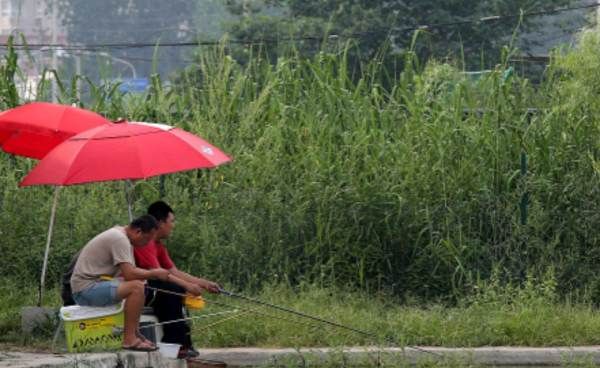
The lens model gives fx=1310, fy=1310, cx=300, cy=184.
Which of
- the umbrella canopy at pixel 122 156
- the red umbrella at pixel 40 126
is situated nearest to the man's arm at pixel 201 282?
the umbrella canopy at pixel 122 156

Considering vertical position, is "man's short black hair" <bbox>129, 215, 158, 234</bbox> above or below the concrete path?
above

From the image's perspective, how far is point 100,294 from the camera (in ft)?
30.3

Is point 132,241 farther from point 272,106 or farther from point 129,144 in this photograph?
point 272,106

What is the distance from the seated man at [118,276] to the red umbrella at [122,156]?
43 centimetres

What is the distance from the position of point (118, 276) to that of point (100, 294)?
27 centimetres

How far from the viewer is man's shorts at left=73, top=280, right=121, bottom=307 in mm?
9219

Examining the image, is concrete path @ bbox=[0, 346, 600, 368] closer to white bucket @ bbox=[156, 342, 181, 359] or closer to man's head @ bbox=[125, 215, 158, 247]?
white bucket @ bbox=[156, 342, 181, 359]

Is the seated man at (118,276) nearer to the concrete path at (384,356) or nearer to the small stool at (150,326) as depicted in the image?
the concrete path at (384,356)

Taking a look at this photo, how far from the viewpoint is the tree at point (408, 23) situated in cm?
3069

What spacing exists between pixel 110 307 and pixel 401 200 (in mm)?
4554

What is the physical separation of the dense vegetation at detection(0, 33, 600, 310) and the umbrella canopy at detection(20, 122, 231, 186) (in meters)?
3.21

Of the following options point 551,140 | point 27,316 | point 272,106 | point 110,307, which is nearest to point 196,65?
point 272,106

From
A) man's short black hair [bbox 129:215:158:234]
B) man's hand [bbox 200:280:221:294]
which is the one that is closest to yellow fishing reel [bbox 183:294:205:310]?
man's hand [bbox 200:280:221:294]

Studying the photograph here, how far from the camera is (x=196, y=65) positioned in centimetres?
2338
